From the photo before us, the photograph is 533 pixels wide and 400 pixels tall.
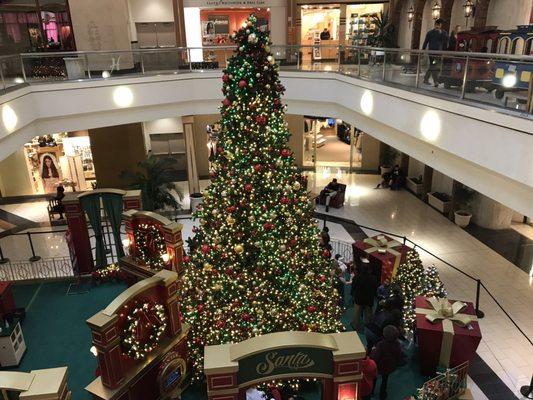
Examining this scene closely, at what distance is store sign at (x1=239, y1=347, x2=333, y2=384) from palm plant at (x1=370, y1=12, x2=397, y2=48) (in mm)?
13682

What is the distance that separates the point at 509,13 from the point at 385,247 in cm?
665

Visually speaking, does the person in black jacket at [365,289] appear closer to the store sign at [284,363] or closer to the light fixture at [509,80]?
the store sign at [284,363]

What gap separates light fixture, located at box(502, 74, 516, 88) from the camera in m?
5.99

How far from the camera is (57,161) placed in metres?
16.0

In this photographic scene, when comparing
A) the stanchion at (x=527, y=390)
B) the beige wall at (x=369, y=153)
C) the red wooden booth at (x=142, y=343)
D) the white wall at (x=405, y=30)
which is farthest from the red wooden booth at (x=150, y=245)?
the white wall at (x=405, y=30)

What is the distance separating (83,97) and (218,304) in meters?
7.25

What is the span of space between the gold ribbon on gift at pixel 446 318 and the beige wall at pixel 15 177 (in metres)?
14.3

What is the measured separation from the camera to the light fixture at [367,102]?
9.95 meters

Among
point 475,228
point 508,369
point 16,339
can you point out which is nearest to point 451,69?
point 508,369

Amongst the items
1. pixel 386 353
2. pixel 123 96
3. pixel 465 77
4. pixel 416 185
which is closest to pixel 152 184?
pixel 123 96

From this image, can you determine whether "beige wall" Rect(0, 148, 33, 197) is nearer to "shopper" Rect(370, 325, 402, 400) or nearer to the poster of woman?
the poster of woman

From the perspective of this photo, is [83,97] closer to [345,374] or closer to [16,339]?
[16,339]

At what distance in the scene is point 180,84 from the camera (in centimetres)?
1245

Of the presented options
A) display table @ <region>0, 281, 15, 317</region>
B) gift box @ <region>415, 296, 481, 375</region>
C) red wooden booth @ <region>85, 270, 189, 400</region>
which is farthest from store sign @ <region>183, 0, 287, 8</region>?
gift box @ <region>415, 296, 481, 375</region>
